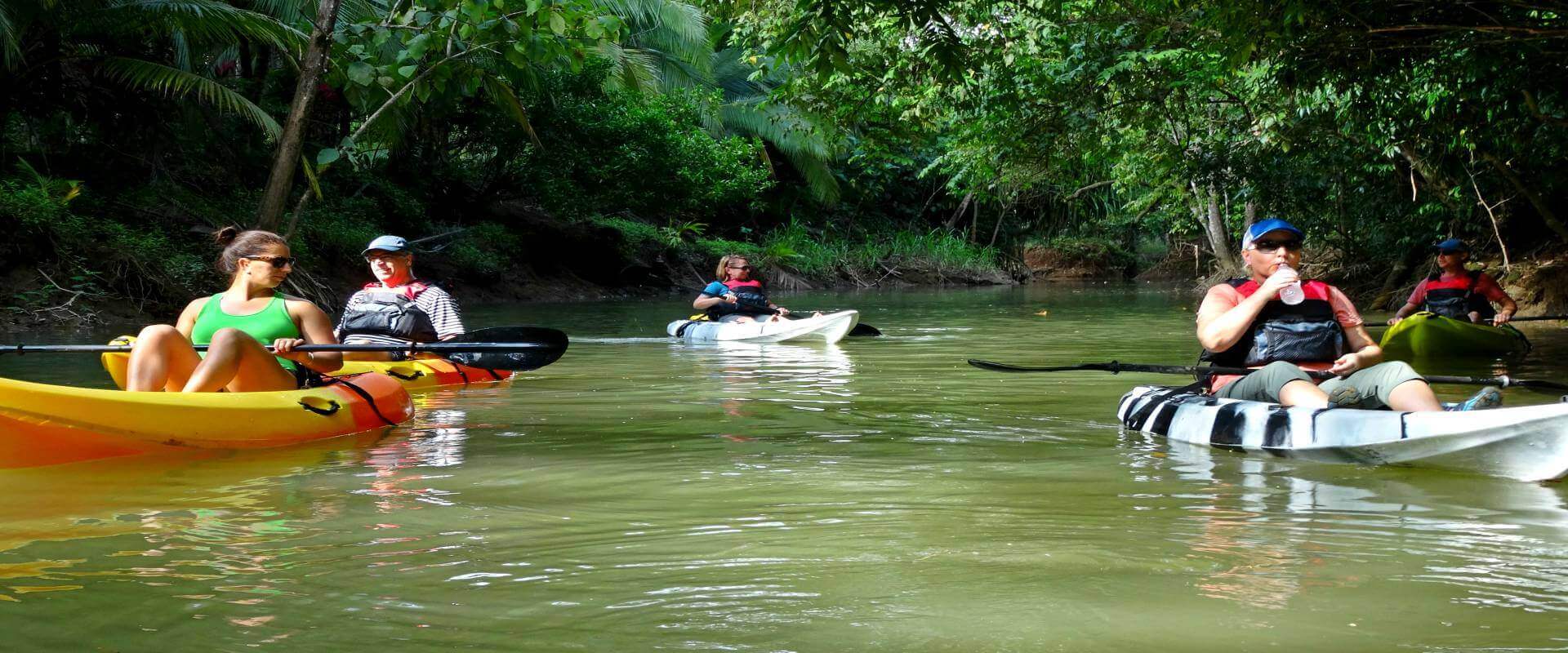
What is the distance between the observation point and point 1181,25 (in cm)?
1217

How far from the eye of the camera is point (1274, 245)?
5.25m

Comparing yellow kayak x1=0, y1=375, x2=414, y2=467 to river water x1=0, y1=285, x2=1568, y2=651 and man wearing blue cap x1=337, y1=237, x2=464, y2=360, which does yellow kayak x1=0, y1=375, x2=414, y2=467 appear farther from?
man wearing blue cap x1=337, y1=237, x2=464, y2=360

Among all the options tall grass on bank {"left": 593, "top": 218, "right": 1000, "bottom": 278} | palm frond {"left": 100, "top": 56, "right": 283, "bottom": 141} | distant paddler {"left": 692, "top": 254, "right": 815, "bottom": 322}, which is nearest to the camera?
distant paddler {"left": 692, "top": 254, "right": 815, "bottom": 322}

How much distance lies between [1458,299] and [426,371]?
8063mm

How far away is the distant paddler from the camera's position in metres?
13.2

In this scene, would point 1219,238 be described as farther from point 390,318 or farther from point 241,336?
point 241,336

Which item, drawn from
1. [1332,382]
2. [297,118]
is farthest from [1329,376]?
[297,118]

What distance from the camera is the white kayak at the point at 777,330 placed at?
1256 cm

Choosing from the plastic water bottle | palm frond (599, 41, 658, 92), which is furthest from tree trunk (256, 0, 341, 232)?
palm frond (599, 41, 658, 92)

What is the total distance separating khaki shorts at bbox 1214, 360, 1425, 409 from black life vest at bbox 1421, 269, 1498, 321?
5.91 metres

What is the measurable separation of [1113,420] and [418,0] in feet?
16.8

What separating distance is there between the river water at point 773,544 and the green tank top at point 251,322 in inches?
21.8

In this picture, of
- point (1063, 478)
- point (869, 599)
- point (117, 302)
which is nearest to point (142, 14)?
point (117, 302)

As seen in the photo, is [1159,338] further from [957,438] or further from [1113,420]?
[957,438]
